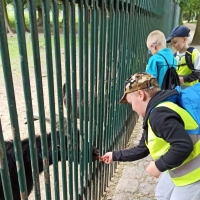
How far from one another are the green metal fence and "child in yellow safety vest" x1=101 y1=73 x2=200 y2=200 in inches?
17.7

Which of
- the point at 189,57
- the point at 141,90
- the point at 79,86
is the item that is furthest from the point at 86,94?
the point at 189,57

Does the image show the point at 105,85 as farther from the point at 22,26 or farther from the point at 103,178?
the point at 22,26

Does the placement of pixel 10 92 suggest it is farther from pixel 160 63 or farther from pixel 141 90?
pixel 160 63

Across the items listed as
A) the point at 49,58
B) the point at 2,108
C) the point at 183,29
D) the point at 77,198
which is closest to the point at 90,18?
the point at 49,58

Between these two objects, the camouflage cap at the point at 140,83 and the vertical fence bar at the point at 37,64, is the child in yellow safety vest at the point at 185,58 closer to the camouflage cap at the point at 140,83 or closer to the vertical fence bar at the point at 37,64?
the camouflage cap at the point at 140,83

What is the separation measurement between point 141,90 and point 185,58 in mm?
2585

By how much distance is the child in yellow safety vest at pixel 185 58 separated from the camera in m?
4.19

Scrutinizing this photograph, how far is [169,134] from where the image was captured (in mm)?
1716

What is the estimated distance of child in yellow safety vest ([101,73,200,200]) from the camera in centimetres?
172

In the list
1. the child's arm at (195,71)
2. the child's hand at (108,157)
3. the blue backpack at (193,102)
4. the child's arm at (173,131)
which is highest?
the blue backpack at (193,102)

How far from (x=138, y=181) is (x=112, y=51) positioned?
185cm

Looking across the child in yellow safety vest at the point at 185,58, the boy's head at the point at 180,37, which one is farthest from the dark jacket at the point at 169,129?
the boy's head at the point at 180,37

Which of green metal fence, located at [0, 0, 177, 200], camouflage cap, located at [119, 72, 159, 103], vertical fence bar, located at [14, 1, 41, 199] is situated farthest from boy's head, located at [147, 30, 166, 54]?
vertical fence bar, located at [14, 1, 41, 199]

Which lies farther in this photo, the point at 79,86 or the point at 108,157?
the point at 108,157
